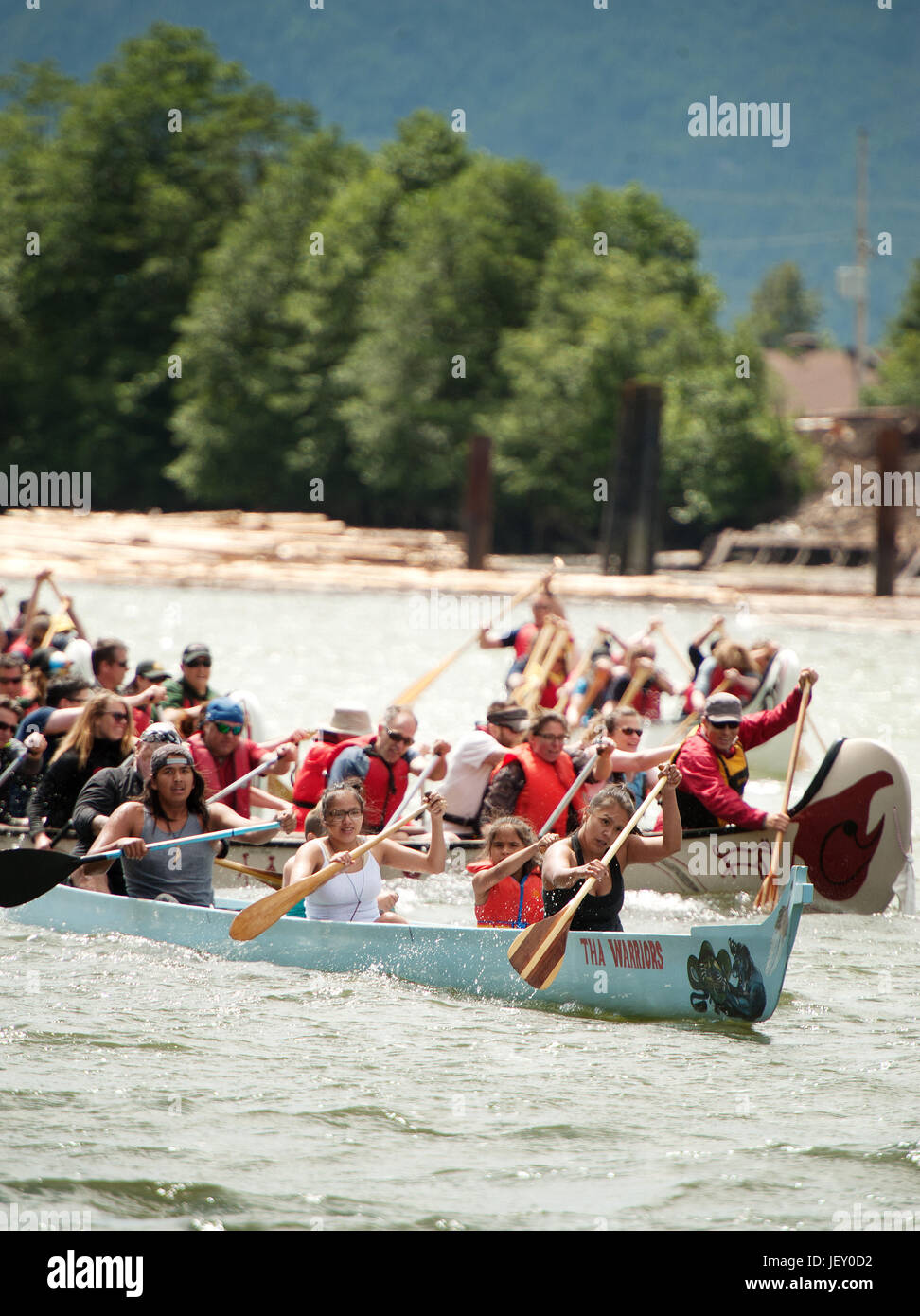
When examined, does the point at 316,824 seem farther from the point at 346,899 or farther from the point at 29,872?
the point at 29,872

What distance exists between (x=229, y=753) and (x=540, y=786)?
69.9 inches

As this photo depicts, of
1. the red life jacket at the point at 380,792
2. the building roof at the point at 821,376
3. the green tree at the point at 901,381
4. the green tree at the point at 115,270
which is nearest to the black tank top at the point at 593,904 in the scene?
the red life jacket at the point at 380,792

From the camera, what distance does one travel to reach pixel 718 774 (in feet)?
30.0

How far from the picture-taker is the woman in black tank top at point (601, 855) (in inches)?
275

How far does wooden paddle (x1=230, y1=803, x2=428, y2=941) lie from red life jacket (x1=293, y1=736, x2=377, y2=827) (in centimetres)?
175

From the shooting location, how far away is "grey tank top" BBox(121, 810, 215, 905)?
8047 millimetres

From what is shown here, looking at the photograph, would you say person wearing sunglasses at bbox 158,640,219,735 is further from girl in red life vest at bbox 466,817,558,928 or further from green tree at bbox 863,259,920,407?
green tree at bbox 863,259,920,407

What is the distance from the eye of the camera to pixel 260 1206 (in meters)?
5.63

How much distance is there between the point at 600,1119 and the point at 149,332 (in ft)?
176

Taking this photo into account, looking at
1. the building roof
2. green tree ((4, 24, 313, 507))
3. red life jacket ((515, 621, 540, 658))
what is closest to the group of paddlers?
red life jacket ((515, 621, 540, 658))

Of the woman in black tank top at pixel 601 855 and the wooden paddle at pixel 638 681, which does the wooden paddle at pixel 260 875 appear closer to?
the woman in black tank top at pixel 601 855

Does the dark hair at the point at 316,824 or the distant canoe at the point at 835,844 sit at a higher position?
the dark hair at the point at 316,824

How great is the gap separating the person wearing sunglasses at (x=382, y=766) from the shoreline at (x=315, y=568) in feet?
65.4

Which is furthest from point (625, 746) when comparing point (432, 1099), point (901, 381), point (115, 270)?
point (115, 270)
